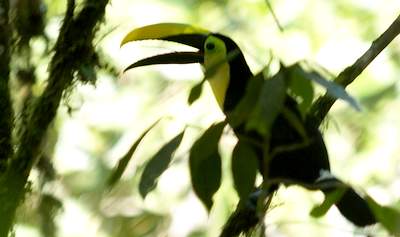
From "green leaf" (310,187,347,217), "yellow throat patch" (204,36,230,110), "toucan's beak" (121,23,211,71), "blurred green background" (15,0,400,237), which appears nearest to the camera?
"green leaf" (310,187,347,217)

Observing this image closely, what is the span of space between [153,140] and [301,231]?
0.69 meters

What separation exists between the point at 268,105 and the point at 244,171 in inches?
4.6

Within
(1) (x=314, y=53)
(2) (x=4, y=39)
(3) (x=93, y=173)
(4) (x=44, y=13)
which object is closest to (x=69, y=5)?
(2) (x=4, y=39)

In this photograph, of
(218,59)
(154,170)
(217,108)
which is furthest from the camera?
(217,108)

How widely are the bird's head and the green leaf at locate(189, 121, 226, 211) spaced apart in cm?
70

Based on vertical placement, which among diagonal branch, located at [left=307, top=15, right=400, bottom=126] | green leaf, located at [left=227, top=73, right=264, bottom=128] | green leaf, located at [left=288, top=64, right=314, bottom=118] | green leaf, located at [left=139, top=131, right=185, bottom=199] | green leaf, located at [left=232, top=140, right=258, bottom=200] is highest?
diagonal branch, located at [left=307, top=15, right=400, bottom=126]

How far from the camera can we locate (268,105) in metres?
1.06

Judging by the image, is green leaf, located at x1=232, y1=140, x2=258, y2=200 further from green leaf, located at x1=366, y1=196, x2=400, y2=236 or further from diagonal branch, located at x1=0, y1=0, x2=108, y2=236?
diagonal branch, located at x1=0, y1=0, x2=108, y2=236

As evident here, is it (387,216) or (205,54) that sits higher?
(205,54)

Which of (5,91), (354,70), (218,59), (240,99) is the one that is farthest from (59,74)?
(354,70)

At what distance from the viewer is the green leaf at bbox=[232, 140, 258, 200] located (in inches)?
44.3

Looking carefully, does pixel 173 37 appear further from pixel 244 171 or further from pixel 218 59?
pixel 244 171

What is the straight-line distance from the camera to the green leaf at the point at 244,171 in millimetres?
1126

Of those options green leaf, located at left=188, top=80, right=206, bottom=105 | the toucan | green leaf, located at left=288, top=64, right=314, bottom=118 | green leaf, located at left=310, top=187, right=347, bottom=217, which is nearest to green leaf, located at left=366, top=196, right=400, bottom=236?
green leaf, located at left=310, top=187, right=347, bottom=217
